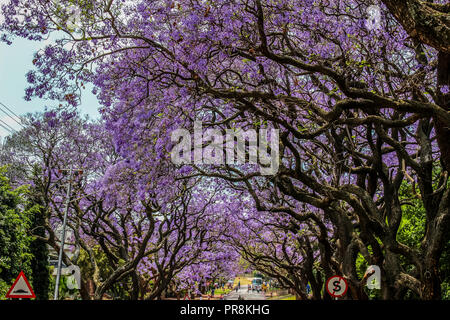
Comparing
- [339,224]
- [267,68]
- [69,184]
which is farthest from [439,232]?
[69,184]

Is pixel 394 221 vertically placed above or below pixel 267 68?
below

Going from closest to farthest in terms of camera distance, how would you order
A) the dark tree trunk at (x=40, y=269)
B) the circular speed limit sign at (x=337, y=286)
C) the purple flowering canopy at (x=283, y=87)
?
the purple flowering canopy at (x=283, y=87), the circular speed limit sign at (x=337, y=286), the dark tree trunk at (x=40, y=269)

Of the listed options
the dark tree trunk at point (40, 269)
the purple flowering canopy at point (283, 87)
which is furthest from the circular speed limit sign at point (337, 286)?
the dark tree trunk at point (40, 269)

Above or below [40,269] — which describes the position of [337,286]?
below

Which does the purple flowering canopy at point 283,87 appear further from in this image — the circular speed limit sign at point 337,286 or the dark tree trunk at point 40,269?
the dark tree trunk at point 40,269

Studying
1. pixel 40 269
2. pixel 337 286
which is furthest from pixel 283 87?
pixel 40 269

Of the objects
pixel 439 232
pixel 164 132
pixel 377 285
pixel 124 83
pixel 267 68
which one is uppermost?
pixel 267 68

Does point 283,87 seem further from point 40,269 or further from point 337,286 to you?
point 40,269

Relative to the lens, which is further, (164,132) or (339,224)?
(339,224)

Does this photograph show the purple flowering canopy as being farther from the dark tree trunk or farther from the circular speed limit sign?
the dark tree trunk

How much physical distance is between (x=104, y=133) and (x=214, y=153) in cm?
642

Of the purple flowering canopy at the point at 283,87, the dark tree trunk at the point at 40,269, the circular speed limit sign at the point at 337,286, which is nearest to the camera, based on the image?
the purple flowering canopy at the point at 283,87

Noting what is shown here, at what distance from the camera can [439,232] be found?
25.0 ft
